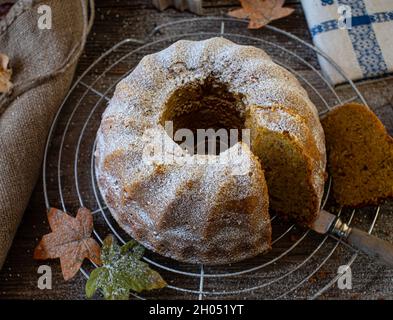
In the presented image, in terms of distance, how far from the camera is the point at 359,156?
262 cm

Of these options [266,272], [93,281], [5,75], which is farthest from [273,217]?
[5,75]

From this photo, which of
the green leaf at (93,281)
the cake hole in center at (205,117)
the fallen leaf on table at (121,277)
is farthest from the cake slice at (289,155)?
the green leaf at (93,281)

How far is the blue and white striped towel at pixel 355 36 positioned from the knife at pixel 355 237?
736 millimetres

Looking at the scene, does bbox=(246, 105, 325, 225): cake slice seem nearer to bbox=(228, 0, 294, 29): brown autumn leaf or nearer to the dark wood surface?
the dark wood surface

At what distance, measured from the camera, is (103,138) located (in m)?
Answer: 2.52

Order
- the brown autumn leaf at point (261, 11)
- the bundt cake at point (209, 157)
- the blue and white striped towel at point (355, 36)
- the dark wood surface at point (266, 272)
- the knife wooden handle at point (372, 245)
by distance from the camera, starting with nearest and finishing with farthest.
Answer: the bundt cake at point (209, 157)
the knife wooden handle at point (372, 245)
the dark wood surface at point (266, 272)
the blue and white striped towel at point (355, 36)
the brown autumn leaf at point (261, 11)

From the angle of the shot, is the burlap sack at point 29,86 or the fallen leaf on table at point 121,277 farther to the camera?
the burlap sack at point 29,86

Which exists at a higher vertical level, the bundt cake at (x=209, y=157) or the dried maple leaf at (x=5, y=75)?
the dried maple leaf at (x=5, y=75)

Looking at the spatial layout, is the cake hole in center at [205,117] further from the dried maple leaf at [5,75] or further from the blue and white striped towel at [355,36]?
the dried maple leaf at [5,75]

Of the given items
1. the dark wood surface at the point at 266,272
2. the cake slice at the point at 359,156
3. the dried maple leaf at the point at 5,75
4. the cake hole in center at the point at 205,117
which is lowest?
the dark wood surface at the point at 266,272

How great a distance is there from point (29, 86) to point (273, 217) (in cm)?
118

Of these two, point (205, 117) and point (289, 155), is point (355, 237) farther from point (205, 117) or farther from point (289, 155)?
point (205, 117)

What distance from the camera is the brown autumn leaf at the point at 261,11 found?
3.15 metres

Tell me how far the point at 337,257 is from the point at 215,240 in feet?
1.80
